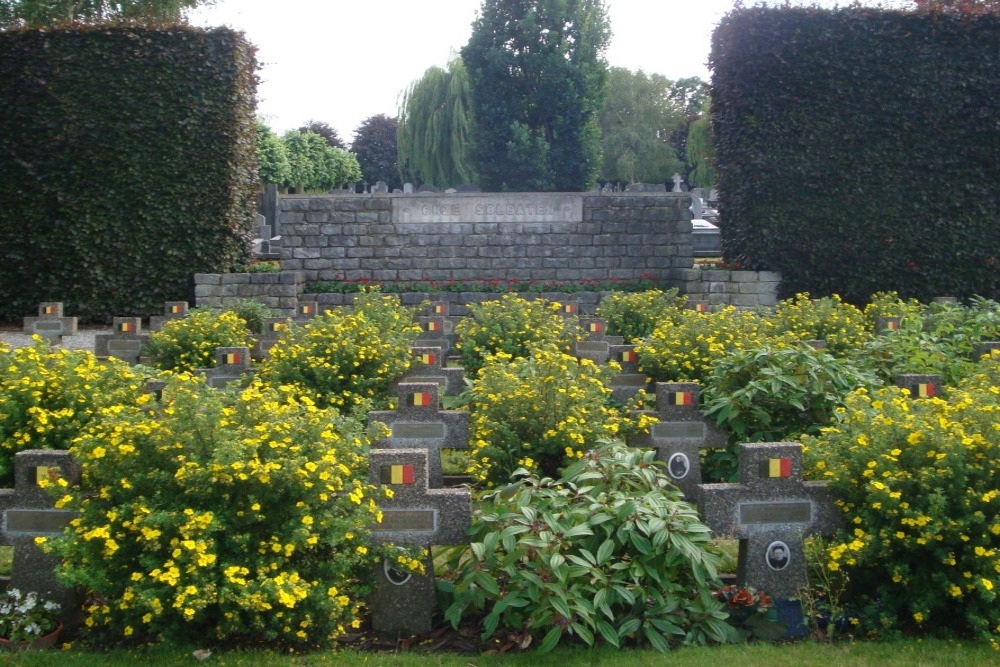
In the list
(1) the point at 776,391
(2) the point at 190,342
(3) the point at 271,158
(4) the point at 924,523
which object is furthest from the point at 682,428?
(3) the point at 271,158

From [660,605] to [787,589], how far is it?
0.66 metres

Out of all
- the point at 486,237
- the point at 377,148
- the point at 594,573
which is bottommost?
the point at 594,573

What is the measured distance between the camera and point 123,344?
8844 mm

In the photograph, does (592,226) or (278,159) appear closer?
(592,226)

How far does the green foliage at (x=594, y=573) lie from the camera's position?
3.90 metres

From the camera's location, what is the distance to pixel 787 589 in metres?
4.32

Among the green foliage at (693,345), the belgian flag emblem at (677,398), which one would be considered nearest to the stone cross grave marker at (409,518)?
the belgian flag emblem at (677,398)

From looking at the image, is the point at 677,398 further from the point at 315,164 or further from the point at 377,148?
the point at 377,148

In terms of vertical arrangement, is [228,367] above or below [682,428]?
above

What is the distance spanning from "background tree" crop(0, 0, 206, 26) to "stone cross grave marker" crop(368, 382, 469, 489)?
44.9ft

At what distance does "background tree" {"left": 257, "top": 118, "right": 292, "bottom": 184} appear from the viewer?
2917 centimetres

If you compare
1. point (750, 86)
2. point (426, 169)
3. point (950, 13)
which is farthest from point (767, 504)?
point (426, 169)

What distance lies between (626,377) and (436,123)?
87.7 feet

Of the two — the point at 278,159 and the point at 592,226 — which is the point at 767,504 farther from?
the point at 278,159
